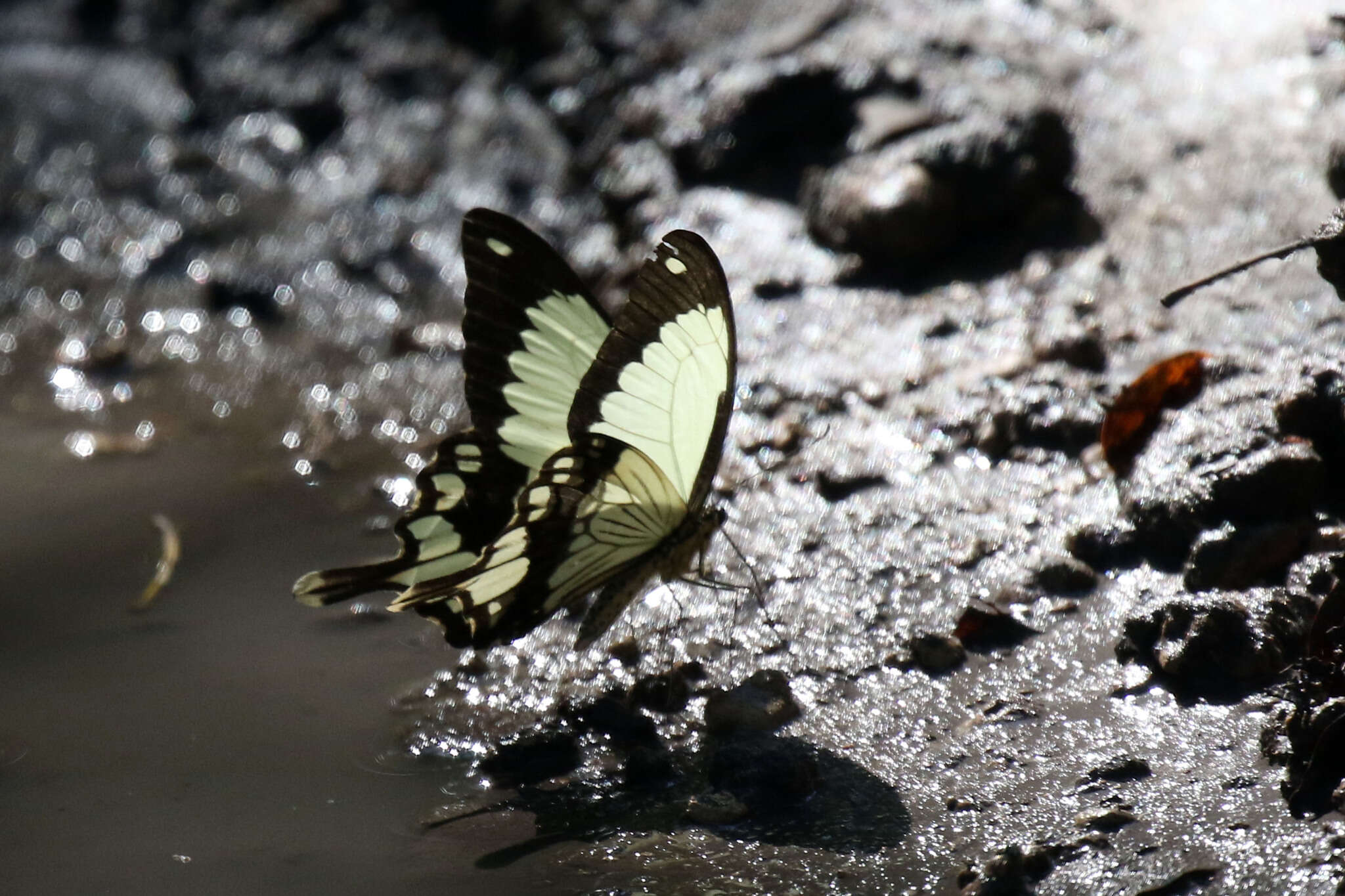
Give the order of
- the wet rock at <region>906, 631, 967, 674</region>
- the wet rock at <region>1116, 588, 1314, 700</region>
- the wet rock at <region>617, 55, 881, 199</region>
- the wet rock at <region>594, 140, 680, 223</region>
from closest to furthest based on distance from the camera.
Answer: the wet rock at <region>1116, 588, 1314, 700</region> → the wet rock at <region>906, 631, 967, 674</region> → the wet rock at <region>617, 55, 881, 199</region> → the wet rock at <region>594, 140, 680, 223</region>

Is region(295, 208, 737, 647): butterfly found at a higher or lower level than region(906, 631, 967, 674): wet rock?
higher

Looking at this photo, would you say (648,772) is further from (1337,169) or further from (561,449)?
(1337,169)

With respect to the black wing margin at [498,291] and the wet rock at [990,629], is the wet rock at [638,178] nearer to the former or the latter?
the black wing margin at [498,291]

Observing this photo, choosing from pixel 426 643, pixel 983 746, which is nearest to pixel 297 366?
pixel 426 643

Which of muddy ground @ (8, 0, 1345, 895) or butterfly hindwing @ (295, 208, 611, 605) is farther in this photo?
butterfly hindwing @ (295, 208, 611, 605)

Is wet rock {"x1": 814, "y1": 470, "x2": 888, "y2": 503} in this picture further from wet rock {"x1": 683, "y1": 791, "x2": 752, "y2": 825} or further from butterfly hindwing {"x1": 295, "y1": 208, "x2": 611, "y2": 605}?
wet rock {"x1": 683, "y1": 791, "x2": 752, "y2": 825}

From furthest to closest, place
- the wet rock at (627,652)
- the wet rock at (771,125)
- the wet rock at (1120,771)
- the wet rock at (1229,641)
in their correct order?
the wet rock at (771,125)
the wet rock at (627,652)
the wet rock at (1229,641)
the wet rock at (1120,771)

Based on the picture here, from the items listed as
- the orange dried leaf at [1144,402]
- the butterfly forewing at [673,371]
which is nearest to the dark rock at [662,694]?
the butterfly forewing at [673,371]

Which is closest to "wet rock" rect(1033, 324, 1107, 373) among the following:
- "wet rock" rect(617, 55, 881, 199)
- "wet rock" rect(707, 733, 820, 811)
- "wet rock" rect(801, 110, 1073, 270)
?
"wet rock" rect(801, 110, 1073, 270)
